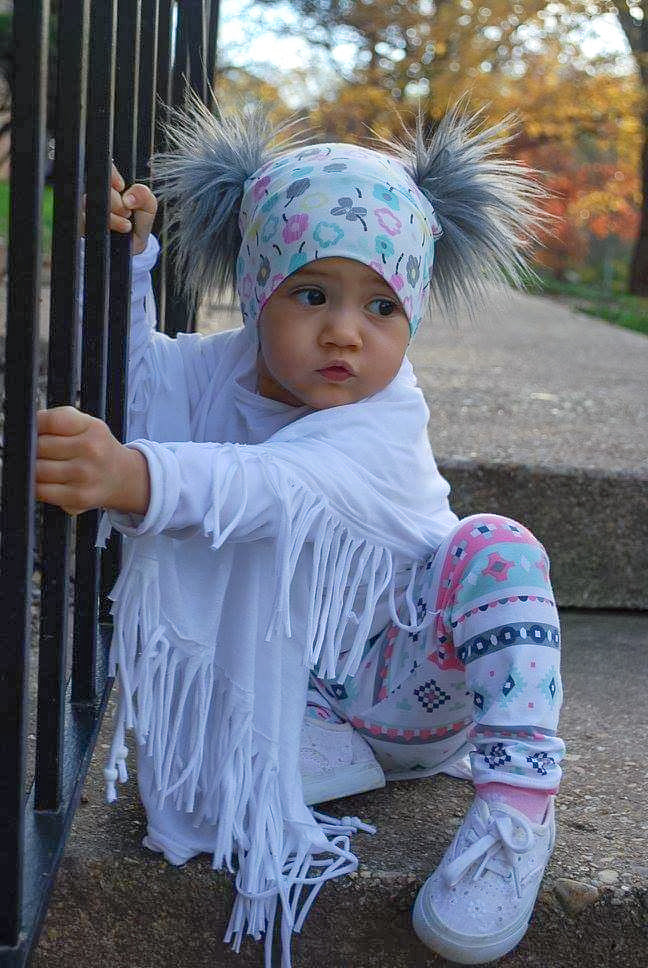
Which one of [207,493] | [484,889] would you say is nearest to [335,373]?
[207,493]

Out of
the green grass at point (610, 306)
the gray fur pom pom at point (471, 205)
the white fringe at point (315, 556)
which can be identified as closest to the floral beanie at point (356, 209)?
the gray fur pom pom at point (471, 205)

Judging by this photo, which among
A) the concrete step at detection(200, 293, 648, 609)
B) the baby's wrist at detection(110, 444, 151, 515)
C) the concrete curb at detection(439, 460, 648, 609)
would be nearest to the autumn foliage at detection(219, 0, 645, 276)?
the concrete step at detection(200, 293, 648, 609)

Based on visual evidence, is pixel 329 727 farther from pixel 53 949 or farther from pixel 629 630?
pixel 629 630

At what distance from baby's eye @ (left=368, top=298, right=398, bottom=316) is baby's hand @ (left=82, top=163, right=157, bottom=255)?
39 cm

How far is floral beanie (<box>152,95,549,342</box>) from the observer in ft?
5.03

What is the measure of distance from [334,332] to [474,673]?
0.49 metres

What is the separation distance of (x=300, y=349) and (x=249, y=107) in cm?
48

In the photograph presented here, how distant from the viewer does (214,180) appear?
1.69m

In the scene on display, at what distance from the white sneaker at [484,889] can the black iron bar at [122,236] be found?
0.75 m

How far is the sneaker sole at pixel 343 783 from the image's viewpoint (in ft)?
5.15

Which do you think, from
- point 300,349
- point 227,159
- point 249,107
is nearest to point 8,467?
point 300,349

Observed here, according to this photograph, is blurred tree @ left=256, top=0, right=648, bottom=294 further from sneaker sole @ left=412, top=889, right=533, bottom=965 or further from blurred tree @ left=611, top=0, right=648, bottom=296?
sneaker sole @ left=412, top=889, right=533, bottom=965

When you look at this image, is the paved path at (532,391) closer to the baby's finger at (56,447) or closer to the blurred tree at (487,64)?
the baby's finger at (56,447)

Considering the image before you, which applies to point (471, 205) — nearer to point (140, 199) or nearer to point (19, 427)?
point (140, 199)
